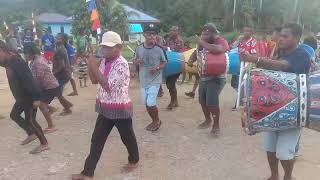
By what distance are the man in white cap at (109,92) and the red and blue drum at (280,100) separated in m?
1.27

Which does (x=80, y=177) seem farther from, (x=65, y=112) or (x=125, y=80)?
(x=65, y=112)

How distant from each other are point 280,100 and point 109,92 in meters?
1.64

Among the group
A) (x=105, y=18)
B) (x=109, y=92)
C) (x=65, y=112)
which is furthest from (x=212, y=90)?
(x=105, y=18)

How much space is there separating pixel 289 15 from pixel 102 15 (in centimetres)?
2548

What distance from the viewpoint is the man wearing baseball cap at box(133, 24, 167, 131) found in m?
6.64

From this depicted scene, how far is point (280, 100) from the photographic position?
3.88 m

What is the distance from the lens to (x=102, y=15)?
1905 centimetres

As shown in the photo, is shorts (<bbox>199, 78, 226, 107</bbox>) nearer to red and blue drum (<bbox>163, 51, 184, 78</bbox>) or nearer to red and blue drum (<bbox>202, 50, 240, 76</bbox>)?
red and blue drum (<bbox>202, 50, 240, 76</bbox>)

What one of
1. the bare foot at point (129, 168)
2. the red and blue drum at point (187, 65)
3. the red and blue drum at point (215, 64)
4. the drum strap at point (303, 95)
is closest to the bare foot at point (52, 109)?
the red and blue drum at point (187, 65)

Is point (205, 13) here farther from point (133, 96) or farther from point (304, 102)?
point (304, 102)

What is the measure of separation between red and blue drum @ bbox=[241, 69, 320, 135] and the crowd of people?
19 centimetres

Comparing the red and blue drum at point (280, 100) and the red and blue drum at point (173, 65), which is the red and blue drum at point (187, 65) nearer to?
the red and blue drum at point (173, 65)

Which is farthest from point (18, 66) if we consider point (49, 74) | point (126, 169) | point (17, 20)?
point (17, 20)

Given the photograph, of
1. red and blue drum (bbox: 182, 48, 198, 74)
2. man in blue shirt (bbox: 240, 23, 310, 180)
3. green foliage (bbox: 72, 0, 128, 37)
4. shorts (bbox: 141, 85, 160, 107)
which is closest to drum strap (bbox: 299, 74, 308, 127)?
man in blue shirt (bbox: 240, 23, 310, 180)
